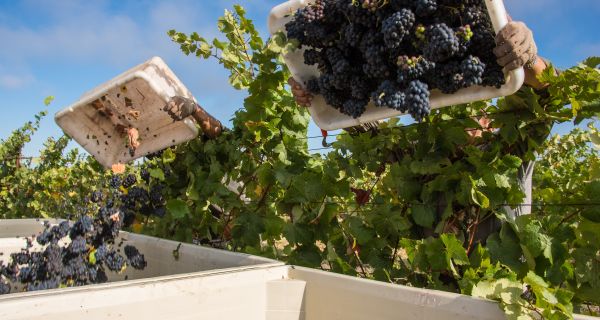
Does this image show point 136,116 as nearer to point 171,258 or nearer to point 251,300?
point 171,258

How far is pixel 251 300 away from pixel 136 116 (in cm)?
154

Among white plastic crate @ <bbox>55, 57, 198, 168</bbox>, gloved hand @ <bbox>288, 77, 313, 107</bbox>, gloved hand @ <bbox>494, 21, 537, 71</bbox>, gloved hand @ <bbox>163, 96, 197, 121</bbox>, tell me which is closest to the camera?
gloved hand @ <bbox>494, 21, 537, 71</bbox>

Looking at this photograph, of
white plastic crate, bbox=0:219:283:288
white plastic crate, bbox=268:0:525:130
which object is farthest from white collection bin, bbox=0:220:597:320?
white plastic crate, bbox=268:0:525:130

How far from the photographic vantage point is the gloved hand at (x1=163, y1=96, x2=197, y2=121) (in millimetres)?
2357

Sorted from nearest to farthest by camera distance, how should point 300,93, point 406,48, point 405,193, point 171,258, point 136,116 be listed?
point 406,48
point 300,93
point 171,258
point 405,193
point 136,116

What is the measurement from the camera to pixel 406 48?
139 centimetres

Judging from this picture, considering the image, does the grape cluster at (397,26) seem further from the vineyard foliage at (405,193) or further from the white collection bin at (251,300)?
the white collection bin at (251,300)

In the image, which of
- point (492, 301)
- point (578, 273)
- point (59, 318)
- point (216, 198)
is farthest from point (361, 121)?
point (216, 198)

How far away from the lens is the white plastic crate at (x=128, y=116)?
246 cm

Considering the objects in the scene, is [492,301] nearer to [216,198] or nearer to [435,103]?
[435,103]

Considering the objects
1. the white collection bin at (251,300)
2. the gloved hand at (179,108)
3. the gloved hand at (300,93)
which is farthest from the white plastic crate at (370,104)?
the gloved hand at (179,108)

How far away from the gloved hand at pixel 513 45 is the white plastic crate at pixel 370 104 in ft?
0.08

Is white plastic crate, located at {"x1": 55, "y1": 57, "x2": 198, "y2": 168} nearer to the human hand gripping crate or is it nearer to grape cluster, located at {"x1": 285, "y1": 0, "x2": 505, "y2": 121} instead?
the human hand gripping crate

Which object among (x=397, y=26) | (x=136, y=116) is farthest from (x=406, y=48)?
(x=136, y=116)
